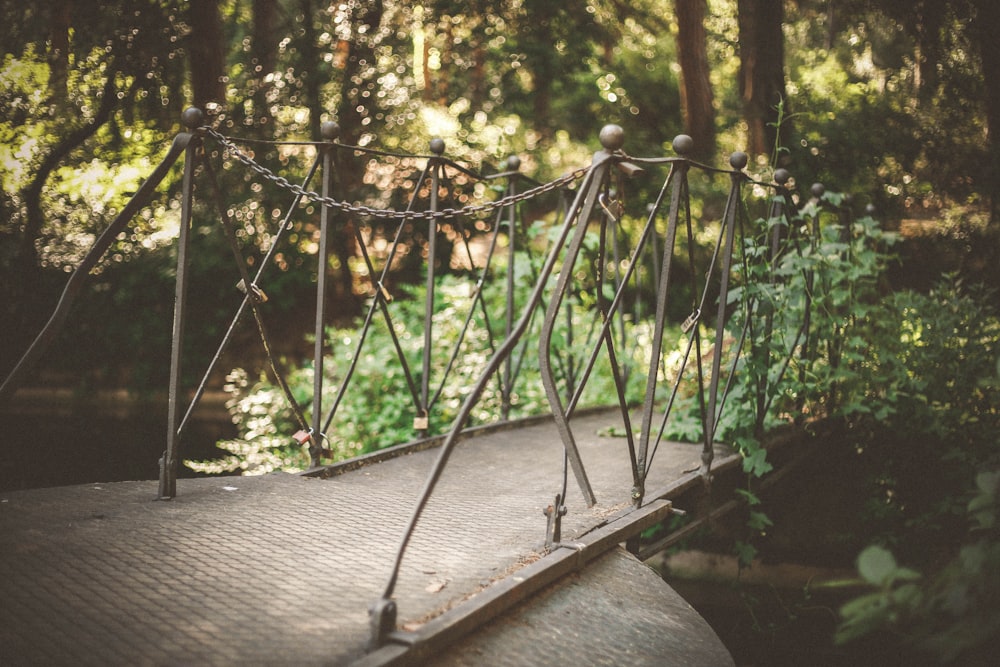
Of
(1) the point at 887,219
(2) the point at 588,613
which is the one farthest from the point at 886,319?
(2) the point at 588,613

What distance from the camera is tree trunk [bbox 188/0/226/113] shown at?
7680 millimetres

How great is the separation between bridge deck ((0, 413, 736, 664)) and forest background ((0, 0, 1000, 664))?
313 cm

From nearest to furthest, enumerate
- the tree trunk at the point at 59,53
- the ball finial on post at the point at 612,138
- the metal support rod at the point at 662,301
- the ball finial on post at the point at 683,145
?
1. the ball finial on post at the point at 612,138
2. the metal support rod at the point at 662,301
3. the ball finial on post at the point at 683,145
4. the tree trunk at the point at 59,53

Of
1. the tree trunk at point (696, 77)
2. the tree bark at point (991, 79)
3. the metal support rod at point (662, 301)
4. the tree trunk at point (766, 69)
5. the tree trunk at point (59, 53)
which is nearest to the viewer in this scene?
the metal support rod at point (662, 301)

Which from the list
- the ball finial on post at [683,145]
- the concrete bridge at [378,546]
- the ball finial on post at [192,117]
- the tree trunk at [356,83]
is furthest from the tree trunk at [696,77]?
the ball finial on post at [192,117]

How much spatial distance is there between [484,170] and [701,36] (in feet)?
9.59

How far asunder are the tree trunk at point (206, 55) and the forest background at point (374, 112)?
2 centimetres

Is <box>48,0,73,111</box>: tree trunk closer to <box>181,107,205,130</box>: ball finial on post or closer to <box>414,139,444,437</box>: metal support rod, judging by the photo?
<box>414,139,444,437</box>: metal support rod

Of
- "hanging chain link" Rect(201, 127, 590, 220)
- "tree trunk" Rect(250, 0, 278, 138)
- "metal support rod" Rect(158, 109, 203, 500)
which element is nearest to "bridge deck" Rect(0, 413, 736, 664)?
"metal support rod" Rect(158, 109, 203, 500)

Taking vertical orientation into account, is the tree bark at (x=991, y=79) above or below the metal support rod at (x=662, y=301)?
above

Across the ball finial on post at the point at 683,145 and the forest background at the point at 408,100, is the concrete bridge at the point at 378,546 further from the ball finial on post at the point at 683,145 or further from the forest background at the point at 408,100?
the forest background at the point at 408,100

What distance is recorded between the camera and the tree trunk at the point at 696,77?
836 cm

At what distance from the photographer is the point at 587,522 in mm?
2977

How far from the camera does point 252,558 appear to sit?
2463 mm
